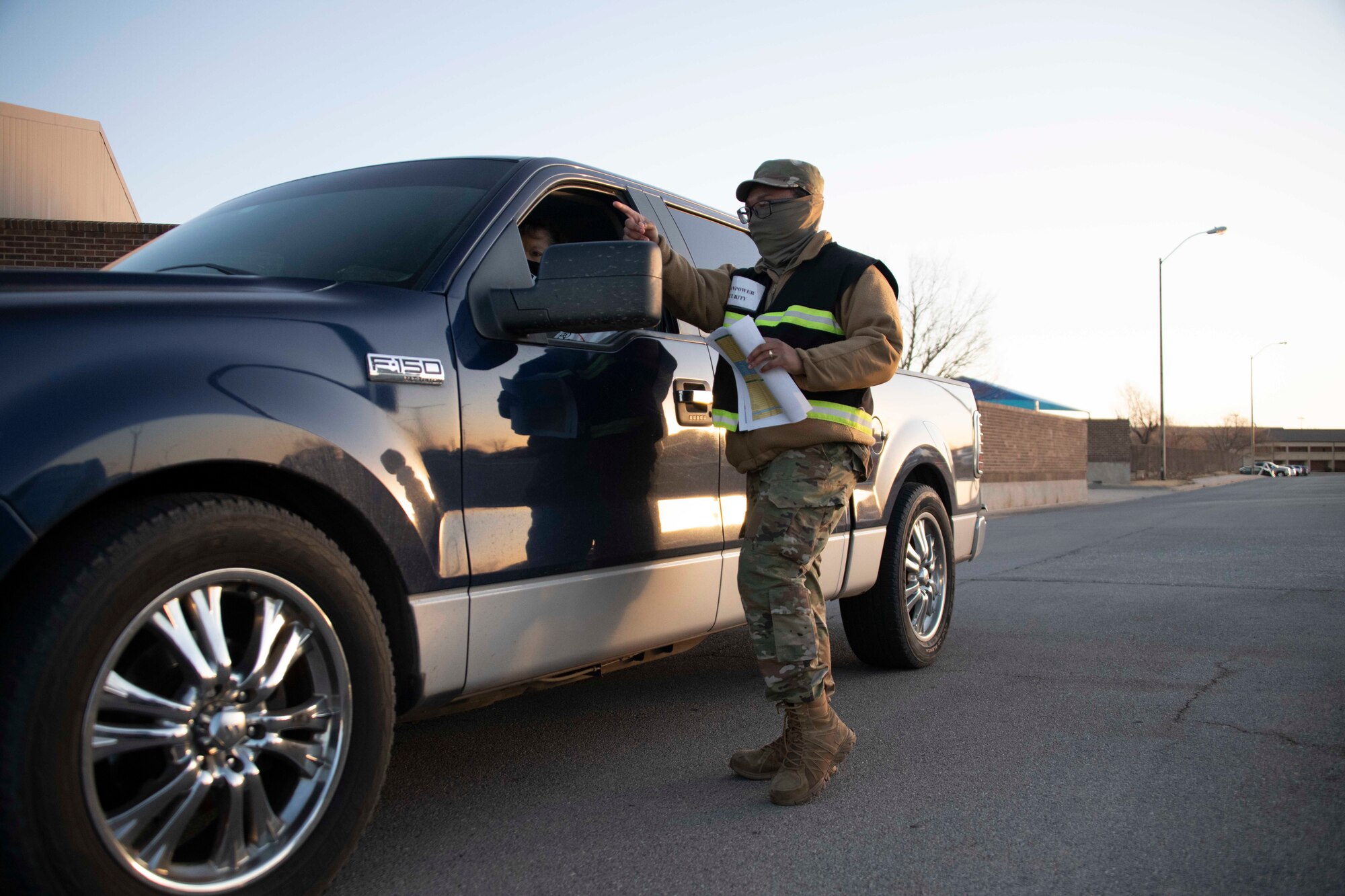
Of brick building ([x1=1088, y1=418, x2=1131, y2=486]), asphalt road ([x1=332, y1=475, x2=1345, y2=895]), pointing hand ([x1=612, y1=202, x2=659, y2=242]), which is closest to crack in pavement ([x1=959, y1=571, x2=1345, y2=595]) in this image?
asphalt road ([x1=332, y1=475, x2=1345, y2=895])

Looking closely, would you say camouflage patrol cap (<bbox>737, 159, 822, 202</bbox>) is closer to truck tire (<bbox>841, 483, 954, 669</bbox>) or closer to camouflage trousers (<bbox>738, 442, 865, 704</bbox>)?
camouflage trousers (<bbox>738, 442, 865, 704</bbox>)

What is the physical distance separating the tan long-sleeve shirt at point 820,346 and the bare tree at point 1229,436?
111 metres

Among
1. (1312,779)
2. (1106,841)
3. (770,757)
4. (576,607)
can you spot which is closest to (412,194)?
(576,607)

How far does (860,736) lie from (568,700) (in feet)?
4.23

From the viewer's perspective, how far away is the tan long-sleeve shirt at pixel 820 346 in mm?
3189

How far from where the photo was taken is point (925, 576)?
4.98m

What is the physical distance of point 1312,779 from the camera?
316 centimetres

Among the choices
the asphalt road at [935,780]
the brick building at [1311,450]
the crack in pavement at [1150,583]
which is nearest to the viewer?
the asphalt road at [935,780]

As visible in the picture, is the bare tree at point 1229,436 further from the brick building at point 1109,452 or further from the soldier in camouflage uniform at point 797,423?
the soldier in camouflage uniform at point 797,423

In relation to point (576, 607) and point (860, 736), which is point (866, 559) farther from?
point (576, 607)

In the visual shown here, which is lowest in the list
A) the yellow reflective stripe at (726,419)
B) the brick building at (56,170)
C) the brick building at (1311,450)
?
the brick building at (1311,450)

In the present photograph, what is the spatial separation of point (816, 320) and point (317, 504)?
167 cm

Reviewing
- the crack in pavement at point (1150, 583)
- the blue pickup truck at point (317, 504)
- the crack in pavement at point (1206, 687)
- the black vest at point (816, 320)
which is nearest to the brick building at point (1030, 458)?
the crack in pavement at point (1150, 583)

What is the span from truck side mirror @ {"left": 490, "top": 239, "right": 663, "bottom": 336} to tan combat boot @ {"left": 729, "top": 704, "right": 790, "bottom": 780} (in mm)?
1376
